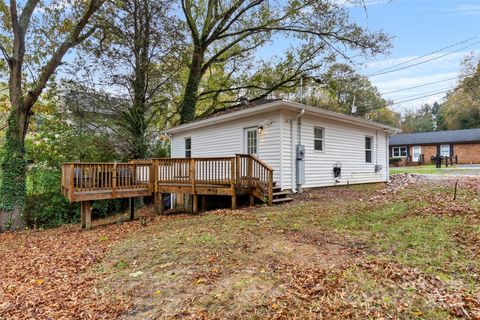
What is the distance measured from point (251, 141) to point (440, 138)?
26430 millimetres

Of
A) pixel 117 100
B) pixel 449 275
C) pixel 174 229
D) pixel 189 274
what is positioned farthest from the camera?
pixel 117 100

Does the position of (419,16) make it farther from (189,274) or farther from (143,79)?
(189,274)

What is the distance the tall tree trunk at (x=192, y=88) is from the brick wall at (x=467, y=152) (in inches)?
1014

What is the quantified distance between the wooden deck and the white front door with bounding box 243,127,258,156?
75.4 inches

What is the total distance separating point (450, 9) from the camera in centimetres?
1158

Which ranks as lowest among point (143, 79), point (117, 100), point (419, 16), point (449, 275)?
point (449, 275)

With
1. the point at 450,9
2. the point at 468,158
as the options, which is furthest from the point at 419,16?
the point at 468,158

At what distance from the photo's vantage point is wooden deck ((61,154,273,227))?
8.41 meters

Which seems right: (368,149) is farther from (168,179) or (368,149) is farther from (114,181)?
(114,181)

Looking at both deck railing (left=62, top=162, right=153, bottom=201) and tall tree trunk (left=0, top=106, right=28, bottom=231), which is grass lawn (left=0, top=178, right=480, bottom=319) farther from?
tall tree trunk (left=0, top=106, right=28, bottom=231)

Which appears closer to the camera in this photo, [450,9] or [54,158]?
[450,9]

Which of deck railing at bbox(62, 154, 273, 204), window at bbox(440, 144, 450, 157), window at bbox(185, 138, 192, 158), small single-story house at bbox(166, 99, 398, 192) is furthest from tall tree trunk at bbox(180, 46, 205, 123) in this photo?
window at bbox(440, 144, 450, 157)

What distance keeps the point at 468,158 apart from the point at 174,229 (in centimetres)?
3102

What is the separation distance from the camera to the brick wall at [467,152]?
26942mm
